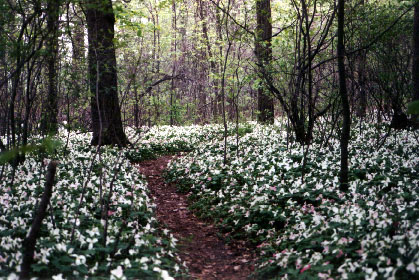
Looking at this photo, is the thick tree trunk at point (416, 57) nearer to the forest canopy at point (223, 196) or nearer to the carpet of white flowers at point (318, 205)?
the forest canopy at point (223, 196)

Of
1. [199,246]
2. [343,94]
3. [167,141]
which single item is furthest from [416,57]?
[167,141]

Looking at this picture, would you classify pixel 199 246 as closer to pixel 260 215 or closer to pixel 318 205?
pixel 260 215

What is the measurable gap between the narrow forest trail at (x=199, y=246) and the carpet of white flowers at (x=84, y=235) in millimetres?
335

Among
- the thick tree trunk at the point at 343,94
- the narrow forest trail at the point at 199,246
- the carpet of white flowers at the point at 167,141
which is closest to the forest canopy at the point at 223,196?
the thick tree trunk at the point at 343,94

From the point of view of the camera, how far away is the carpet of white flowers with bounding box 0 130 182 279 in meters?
3.51

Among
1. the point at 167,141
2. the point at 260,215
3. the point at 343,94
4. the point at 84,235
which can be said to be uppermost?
the point at 343,94

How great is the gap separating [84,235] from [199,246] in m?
1.80

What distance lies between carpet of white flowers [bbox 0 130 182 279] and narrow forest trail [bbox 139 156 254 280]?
1.10 ft

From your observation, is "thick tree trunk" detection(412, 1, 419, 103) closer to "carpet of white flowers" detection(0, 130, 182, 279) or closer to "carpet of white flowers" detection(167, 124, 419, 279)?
"carpet of white flowers" detection(167, 124, 419, 279)

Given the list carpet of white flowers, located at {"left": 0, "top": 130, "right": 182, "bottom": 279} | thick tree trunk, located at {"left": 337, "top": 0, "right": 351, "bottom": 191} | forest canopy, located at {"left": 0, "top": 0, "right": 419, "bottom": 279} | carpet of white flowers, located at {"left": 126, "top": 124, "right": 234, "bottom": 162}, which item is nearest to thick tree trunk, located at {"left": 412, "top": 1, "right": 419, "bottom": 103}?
forest canopy, located at {"left": 0, "top": 0, "right": 419, "bottom": 279}

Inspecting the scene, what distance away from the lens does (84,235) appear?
4320mm

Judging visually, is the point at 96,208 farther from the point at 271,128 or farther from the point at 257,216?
the point at 271,128

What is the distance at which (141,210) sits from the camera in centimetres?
578

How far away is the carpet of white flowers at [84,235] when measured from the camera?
351 cm
